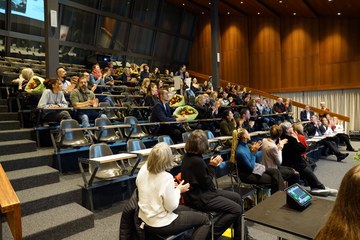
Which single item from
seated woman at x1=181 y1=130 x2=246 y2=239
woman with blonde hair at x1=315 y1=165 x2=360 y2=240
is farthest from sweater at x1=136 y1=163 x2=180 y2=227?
woman with blonde hair at x1=315 y1=165 x2=360 y2=240

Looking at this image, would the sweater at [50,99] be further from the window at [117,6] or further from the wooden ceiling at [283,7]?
the wooden ceiling at [283,7]

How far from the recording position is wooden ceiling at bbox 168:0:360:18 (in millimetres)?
9578

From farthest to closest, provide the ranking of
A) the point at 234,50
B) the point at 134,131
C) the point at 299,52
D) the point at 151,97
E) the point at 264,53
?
the point at 234,50
the point at 264,53
the point at 299,52
the point at 151,97
the point at 134,131

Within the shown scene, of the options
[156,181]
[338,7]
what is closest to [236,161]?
[156,181]

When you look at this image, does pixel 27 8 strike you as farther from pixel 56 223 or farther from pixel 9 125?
pixel 56 223

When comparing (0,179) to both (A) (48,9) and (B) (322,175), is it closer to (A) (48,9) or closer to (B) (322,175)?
(A) (48,9)

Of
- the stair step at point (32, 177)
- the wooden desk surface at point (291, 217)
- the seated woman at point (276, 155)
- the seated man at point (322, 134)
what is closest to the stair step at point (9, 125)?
the stair step at point (32, 177)

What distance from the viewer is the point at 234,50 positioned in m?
13.4

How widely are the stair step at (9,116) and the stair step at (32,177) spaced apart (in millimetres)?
1645

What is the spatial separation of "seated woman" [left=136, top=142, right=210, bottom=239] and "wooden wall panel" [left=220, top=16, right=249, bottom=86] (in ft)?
37.5

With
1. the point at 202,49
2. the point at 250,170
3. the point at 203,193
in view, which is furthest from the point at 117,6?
the point at 203,193

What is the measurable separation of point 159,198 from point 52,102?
2.86m

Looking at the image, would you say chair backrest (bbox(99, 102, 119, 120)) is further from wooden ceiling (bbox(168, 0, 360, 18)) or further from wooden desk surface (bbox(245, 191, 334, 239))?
wooden ceiling (bbox(168, 0, 360, 18))

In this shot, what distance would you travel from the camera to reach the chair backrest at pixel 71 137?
391 cm
